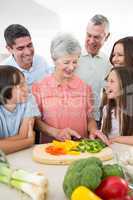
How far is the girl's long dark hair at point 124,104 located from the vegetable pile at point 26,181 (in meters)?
0.84

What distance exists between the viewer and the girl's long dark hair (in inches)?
67.2

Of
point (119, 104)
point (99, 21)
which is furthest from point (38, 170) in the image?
point (99, 21)

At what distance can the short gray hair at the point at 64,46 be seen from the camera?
159cm

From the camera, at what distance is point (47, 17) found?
237 cm

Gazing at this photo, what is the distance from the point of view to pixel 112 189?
0.80m

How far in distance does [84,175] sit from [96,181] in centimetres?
3

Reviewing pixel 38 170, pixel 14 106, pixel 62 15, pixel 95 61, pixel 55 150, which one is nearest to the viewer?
pixel 38 170

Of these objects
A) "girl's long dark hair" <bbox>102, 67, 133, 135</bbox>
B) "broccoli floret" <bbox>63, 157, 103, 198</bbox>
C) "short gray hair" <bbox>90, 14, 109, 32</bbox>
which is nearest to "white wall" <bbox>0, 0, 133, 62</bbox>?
"short gray hair" <bbox>90, 14, 109, 32</bbox>

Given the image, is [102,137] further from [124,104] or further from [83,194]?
[83,194]

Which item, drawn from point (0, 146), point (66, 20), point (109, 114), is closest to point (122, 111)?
point (109, 114)

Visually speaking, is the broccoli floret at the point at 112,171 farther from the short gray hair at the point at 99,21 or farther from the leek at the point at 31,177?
the short gray hair at the point at 99,21

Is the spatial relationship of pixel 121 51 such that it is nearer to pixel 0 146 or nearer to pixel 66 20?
pixel 66 20

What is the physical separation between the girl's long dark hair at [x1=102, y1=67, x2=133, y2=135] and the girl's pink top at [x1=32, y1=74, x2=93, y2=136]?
12 centimetres

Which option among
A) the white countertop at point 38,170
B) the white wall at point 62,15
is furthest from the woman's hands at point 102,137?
the white wall at point 62,15
